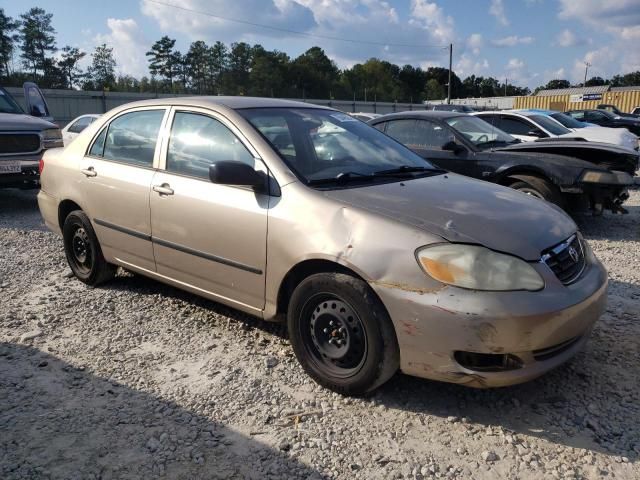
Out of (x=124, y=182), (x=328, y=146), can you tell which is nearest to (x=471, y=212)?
(x=328, y=146)

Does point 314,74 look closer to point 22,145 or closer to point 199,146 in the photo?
point 22,145

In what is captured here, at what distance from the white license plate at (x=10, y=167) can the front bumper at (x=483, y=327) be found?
292 inches

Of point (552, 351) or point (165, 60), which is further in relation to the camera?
point (165, 60)

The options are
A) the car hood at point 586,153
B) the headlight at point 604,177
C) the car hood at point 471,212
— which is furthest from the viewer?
the car hood at point 586,153

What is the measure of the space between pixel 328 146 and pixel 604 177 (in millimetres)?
4270

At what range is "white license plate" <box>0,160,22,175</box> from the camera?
316 inches

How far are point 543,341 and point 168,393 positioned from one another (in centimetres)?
205

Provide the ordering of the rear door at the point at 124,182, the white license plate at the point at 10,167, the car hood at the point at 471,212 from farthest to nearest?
the white license plate at the point at 10,167
the rear door at the point at 124,182
the car hood at the point at 471,212

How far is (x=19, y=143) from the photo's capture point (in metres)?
8.39

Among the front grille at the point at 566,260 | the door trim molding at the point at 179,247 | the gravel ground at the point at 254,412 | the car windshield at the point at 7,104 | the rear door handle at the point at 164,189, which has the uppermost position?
the car windshield at the point at 7,104

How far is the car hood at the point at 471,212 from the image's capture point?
2736 millimetres

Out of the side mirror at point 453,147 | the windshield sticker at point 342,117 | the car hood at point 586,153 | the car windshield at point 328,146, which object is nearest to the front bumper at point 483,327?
the car windshield at point 328,146

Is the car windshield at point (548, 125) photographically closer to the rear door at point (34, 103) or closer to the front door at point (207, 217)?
the front door at point (207, 217)

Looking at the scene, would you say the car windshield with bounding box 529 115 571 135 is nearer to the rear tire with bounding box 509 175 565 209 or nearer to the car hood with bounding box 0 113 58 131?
the rear tire with bounding box 509 175 565 209
